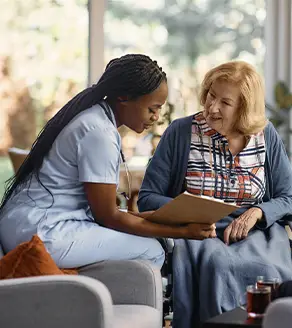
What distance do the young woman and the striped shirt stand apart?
15.3 inches

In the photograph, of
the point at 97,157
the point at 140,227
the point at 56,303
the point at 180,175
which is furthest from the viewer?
the point at 180,175

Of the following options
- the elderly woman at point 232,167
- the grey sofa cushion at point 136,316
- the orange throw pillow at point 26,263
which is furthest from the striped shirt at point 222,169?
the orange throw pillow at point 26,263

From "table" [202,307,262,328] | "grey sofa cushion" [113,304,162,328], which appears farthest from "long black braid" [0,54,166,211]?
"table" [202,307,262,328]

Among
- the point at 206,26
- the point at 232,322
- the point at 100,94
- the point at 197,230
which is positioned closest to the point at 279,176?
the point at 197,230

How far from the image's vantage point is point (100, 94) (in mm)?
2951

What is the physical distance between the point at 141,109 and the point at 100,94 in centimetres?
15

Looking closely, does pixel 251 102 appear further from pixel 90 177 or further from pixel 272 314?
pixel 272 314

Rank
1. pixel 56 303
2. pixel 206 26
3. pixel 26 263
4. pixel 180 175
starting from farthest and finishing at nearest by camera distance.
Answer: pixel 206 26, pixel 180 175, pixel 26 263, pixel 56 303

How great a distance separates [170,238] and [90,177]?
458mm

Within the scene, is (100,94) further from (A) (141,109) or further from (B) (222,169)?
(B) (222,169)

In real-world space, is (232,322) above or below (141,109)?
below

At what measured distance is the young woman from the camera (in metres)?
2.80

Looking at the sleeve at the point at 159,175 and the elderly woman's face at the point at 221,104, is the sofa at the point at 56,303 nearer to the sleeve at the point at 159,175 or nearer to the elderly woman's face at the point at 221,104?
the sleeve at the point at 159,175

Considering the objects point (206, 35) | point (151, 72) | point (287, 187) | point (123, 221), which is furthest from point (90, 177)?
point (206, 35)
